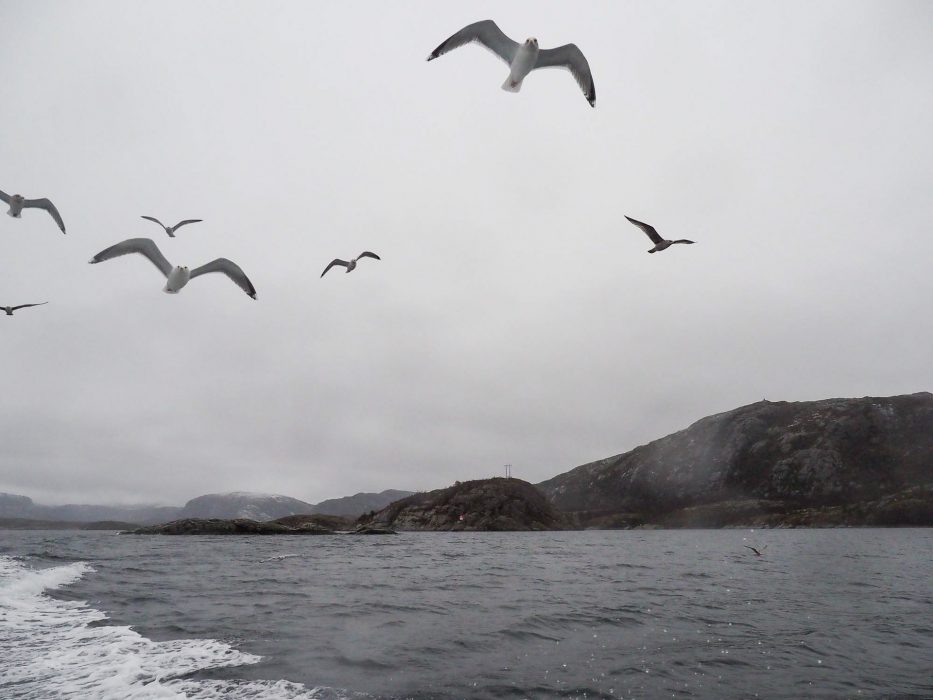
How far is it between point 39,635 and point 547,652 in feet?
47.6

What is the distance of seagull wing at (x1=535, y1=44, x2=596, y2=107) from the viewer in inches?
565

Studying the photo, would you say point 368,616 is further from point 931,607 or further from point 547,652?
point 931,607

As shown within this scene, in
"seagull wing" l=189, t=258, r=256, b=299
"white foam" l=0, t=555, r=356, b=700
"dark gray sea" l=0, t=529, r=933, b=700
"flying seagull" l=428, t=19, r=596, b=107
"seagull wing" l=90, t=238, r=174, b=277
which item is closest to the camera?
"white foam" l=0, t=555, r=356, b=700

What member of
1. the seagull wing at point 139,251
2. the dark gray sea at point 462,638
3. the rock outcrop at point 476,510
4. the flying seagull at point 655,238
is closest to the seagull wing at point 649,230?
A: the flying seagull at point 655,238

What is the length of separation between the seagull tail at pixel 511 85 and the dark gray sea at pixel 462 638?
13.4m

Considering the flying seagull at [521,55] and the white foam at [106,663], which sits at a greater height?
the flying seagull at [521,55]

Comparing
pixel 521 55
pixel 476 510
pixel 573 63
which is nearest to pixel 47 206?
pixel 521 55

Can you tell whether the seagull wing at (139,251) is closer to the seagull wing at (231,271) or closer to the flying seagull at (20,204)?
the seagull wing at (231,271)

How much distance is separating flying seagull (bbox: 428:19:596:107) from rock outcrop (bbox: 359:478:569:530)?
157 metres

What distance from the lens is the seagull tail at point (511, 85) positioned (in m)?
14.4

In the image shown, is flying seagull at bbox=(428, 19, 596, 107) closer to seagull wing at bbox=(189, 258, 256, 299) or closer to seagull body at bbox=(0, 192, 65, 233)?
seagull wing at bbox=(189, 258, 256, 299)

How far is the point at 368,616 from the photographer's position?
61.1ft

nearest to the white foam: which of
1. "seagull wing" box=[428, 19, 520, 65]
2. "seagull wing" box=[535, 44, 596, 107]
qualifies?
"seagull wing" box=[428, 19, 520, 65]

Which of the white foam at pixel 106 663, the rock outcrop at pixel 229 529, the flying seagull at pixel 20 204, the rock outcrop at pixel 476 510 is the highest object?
the flying seagull at pixel 20 204
